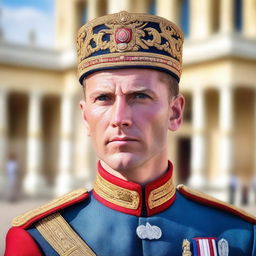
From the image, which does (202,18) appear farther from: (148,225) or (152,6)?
(148,225)

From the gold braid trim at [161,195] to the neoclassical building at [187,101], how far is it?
2419cm

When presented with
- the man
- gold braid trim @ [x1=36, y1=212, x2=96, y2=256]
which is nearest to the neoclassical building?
the man

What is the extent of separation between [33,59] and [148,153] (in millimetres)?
32476

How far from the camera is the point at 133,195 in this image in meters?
2.51

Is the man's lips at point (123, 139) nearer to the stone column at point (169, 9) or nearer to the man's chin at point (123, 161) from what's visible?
the man's chin at point (123, 161)

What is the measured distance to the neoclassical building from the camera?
93.7 ft

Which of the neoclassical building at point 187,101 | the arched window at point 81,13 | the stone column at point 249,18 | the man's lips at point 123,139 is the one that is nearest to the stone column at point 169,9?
the neoclassical building at point 187,101

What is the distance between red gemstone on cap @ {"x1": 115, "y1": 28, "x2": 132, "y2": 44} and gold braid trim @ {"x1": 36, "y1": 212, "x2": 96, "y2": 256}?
0.79 m

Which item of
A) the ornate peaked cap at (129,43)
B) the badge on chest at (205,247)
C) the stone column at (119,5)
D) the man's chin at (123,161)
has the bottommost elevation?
the badge on chest at (205,247)

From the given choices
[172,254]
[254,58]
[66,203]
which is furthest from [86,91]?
[254,58]

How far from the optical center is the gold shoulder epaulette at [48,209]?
2455 millimetres

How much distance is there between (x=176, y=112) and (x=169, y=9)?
34233mm

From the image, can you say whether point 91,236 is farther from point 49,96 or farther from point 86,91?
point 49,96

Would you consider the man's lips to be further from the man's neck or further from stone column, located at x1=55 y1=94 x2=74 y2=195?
stone column, located at x1=55 y1=94 x2=74 y2=195
